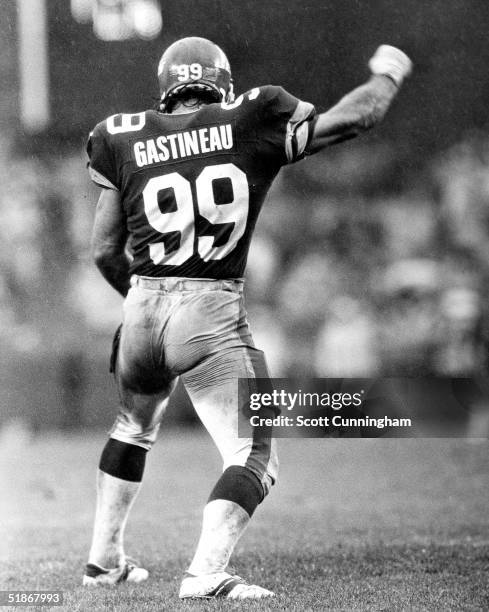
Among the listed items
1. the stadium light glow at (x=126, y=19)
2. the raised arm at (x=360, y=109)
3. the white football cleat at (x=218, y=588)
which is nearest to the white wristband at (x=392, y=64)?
the raised arm at (x=360, y=109)

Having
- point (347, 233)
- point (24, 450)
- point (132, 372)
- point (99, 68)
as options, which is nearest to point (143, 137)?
point (132, 372)

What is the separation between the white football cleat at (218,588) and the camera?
2.89 metres

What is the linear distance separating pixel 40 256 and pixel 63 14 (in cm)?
215

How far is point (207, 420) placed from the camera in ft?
10.2

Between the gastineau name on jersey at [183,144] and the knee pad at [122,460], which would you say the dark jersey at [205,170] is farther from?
the knee pad at [122,460]

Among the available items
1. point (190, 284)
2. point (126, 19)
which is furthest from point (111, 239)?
point (126, 19)

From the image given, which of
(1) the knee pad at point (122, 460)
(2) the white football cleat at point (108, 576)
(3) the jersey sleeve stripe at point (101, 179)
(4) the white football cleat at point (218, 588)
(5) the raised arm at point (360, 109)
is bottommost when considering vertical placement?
(2) the white football cleat at point (108, 576)

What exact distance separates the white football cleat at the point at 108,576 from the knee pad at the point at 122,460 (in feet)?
1.00

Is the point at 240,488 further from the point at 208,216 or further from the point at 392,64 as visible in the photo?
the point at 392,64

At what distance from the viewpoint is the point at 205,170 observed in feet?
10.2

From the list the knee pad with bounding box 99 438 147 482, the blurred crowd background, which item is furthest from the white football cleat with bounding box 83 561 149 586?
the blurred crowd background

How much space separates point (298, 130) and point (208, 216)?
373mm

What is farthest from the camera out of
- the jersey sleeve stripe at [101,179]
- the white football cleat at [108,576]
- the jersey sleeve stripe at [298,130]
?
the white football cleat at [108,576]

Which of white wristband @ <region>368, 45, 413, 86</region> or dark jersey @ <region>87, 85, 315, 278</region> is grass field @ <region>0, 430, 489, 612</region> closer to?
dark jersey @ <region>87, 85, 315, 278</region>
